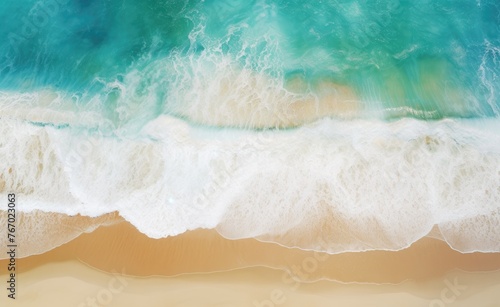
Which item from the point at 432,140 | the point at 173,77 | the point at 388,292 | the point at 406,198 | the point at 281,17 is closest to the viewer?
the point at 388,292

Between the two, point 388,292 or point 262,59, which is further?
point 262,59

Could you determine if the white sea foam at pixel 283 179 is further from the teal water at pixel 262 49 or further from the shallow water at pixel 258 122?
the teal water at pixel 262 49

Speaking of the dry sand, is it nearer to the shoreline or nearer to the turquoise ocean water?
the shoreline

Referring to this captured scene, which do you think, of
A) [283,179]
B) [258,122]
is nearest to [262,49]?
[258,122]

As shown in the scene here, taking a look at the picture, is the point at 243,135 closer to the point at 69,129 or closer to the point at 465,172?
the point at 69,129

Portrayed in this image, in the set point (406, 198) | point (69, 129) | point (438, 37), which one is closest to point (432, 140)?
point (406, 198)

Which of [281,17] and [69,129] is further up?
[281,17]

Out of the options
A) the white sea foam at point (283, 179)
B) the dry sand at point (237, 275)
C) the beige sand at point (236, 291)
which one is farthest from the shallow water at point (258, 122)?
the beige sand at point (236, 291)
